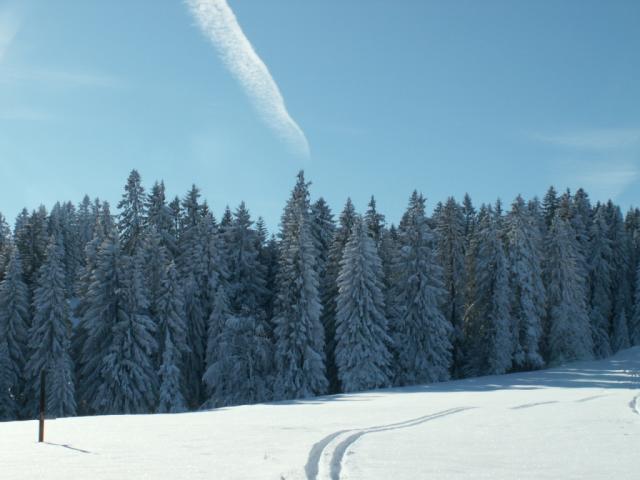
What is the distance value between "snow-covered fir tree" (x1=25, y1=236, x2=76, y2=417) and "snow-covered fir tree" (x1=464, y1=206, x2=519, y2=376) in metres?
31.1

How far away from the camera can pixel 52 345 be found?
46.1 metres

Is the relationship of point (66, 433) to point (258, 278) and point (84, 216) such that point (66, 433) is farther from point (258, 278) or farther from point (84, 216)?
point (84, 216)

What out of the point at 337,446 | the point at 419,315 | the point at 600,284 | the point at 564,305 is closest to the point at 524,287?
the point at 564,305

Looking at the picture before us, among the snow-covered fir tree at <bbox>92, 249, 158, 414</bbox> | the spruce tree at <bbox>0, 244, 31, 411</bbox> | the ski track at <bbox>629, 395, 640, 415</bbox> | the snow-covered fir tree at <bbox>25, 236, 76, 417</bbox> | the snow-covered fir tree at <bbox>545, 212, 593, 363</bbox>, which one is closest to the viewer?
the ski track at <bbox>629, 395, 640, 415</bbox>

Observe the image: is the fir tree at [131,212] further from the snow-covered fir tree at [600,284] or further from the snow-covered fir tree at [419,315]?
the snow-covered fir tree at [600,284]

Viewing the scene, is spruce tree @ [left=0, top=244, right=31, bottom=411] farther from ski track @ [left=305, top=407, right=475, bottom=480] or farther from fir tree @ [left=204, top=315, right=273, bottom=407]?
A: ski track @ [left=305, top=407, right=475, bottom=480]

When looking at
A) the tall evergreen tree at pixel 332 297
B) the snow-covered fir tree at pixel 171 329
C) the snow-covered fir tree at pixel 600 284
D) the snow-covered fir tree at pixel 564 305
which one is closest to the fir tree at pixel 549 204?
the snow-covered fir tree at pixel 600 284

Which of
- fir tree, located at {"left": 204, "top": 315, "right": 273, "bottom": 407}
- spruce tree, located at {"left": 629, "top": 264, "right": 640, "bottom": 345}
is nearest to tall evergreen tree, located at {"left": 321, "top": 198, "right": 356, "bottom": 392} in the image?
fir tree, located at {"left": 204, "top": 315, "right": 273, "bottom": 407}

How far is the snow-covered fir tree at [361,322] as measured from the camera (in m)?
44.4

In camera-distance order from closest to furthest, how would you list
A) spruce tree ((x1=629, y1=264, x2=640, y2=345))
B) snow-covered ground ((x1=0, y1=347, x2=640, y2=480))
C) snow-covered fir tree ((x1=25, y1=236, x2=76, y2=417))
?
snow-covered ground ((x1=0, y1=347, x2=640, y2=480)) → snow-covered fir tree ((x1=25, y1=236, x2=76, y2=417)) → spruce tree ((x1=629, y1=264, x2=640, y2=345))

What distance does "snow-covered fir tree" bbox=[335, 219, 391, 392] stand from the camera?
146 ft

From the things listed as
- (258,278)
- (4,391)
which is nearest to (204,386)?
(258,278)

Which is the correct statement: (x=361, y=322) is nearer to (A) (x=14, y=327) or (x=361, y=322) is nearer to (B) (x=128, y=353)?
(B) (x=128, y=353)

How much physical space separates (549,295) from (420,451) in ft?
153
